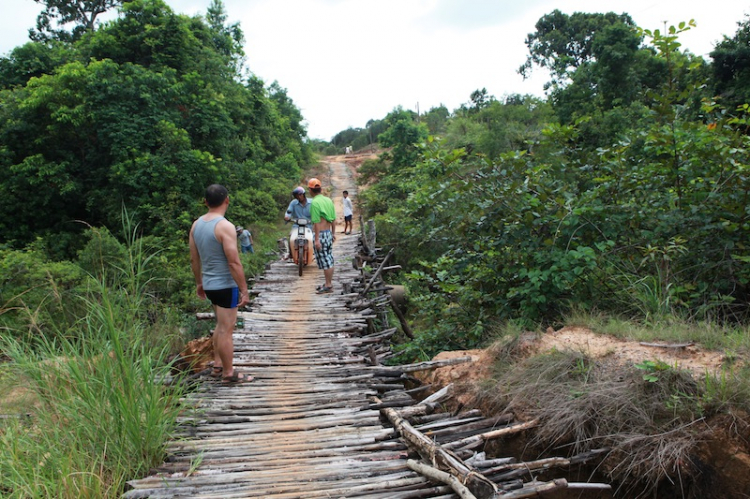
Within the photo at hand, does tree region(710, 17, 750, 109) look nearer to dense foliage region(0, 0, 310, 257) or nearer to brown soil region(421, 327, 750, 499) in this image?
brown soil region(421, 327, 750, 499)

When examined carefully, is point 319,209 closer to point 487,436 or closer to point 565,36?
point 487,436

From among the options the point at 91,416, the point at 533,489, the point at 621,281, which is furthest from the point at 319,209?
the point at 533,489

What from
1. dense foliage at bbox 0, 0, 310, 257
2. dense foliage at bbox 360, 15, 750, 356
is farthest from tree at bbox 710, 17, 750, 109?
dense foliage at bbox 0, 0, 310, 257

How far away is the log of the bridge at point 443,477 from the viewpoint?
99.7 inches

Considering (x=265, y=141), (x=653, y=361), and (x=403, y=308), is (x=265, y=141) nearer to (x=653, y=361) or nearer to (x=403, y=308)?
(x=403, y=308)

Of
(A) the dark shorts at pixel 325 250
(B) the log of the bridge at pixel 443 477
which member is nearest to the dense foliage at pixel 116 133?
(A) the dark shorts at pixel 325 250

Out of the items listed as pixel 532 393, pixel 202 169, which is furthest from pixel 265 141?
pixel 532 393

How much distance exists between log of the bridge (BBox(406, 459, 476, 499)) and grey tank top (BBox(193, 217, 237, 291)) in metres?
2.20

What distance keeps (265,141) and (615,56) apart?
15.2 meters

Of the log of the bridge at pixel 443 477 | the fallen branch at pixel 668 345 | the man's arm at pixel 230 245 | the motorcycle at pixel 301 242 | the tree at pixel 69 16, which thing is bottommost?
the log of the bridge at pixel 443 477

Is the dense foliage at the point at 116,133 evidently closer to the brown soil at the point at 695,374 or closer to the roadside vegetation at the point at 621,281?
the roadside vegetation at the point at 621,281

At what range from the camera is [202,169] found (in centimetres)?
1425

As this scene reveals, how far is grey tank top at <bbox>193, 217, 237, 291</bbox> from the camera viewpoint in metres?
4.10

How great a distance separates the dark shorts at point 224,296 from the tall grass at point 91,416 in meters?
1.00
